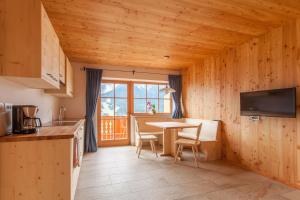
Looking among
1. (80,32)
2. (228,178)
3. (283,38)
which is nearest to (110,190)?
(228,178)

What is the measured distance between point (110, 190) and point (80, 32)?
249 cm

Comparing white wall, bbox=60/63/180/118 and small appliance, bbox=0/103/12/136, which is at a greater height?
white wall, bbox=60/63/180/118

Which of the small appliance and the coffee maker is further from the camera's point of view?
the coffee maker

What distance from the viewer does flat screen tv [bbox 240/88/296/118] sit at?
2492 mm

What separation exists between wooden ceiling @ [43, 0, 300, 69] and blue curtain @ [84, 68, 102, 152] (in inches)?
30.0

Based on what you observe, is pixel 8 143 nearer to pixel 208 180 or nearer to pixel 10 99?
pixel 10 99

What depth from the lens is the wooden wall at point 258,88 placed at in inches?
102

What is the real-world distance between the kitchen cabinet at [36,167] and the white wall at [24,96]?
538mm

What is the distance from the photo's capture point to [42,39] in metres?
1.68

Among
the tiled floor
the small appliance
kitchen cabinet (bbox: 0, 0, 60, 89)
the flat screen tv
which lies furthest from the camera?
the flat screen tv

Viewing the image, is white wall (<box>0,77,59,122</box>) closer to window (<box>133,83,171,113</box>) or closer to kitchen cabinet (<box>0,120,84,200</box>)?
kitchen cabinet (<box>0,120,84,200</box>)

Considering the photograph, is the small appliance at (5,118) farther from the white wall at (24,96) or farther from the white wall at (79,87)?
the white wall at (79,87)

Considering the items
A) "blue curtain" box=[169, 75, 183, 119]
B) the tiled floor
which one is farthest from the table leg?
"blue curtain" box=[169, 75, 183, 119]

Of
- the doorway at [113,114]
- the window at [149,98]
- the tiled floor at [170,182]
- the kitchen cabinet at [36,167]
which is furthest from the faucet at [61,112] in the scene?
the kitchen cabinet at [36,167]
